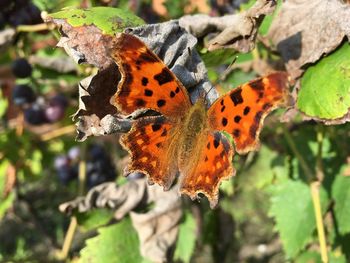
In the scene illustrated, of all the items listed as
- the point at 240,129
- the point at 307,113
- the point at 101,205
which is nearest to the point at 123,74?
the point at 240,129

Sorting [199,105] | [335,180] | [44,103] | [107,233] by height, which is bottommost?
[44,103]

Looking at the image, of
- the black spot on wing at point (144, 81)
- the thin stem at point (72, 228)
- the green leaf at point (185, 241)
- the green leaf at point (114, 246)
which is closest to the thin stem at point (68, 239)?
the thin stem at point (72, 228)

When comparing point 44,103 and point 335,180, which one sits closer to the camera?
point 335,180

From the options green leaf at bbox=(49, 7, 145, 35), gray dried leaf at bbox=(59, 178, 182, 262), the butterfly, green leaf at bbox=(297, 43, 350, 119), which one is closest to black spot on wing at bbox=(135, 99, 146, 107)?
the butterfly

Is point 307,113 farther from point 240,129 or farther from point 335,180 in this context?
point 335,180

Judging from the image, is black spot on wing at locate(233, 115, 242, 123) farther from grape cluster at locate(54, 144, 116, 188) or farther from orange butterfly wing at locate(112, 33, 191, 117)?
grape cluster at locate(54, 144, 116, 188)

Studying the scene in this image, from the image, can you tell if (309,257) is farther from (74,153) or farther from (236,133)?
(74,153)

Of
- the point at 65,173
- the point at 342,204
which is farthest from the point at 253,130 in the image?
the point at 65,173
